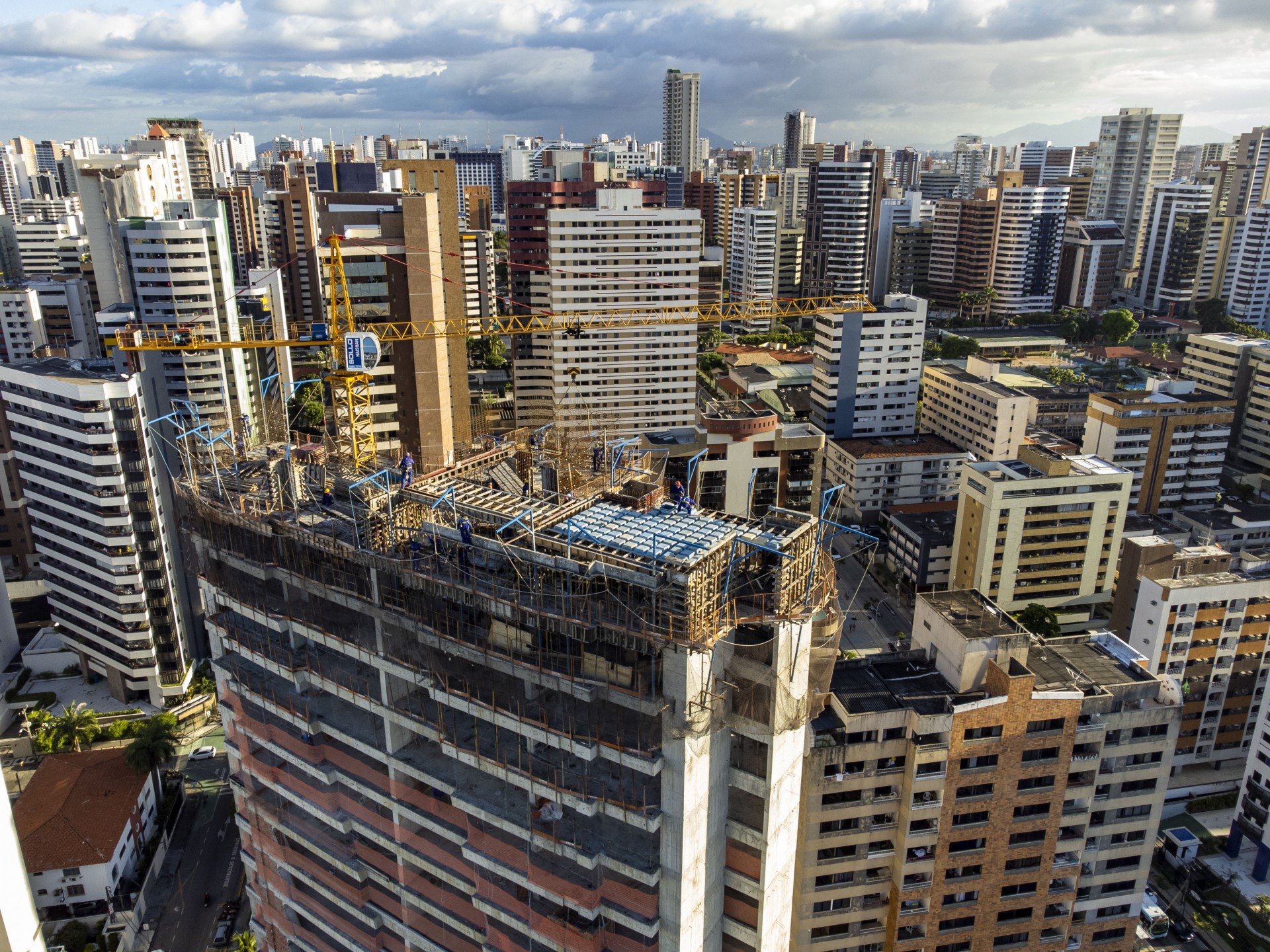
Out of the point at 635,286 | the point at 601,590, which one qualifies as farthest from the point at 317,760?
the point at 635,286

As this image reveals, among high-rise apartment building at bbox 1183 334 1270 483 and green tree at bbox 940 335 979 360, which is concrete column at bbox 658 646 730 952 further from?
green tree at bbox 940 335 979 360

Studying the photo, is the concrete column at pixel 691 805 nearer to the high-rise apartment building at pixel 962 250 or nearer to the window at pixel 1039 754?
the window at pixel 1039 754

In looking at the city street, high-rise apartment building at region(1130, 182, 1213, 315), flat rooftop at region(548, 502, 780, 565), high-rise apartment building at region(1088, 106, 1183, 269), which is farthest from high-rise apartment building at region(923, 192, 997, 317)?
flat rooftop at region(548, 502, 780, 565)

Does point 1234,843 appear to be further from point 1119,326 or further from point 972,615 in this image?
point 1119,326

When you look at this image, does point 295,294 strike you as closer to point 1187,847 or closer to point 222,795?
point 222,795

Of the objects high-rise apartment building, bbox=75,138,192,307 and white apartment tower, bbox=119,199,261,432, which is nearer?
white apartment tower, bbox=119,199,261,432

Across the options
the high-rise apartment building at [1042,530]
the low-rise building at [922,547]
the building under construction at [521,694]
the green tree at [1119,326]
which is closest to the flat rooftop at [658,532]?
the building under construction at [521,694]

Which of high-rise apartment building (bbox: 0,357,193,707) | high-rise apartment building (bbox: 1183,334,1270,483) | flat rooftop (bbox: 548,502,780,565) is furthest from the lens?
high-rise apartment building (bbox: 1183,334,1270,483)
